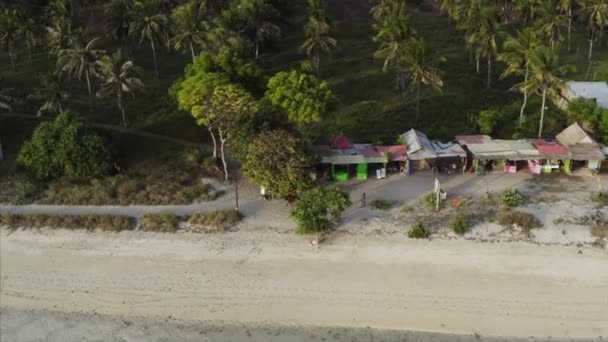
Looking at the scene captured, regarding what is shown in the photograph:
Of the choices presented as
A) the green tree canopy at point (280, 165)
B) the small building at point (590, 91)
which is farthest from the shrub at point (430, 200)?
the small building at point (590, 91)

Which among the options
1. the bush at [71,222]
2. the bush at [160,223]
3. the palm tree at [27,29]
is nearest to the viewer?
the bush at [160,223]

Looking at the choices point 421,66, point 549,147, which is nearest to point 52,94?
point 421,66

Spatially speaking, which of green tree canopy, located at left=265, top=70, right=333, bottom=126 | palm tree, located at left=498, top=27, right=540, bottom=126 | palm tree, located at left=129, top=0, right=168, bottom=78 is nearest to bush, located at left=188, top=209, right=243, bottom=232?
green tree canopy, located at left=265, top=70, right=333, bottom=126

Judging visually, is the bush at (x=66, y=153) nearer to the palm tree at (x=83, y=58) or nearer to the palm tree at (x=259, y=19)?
the palm tree at (x=83, y=58)

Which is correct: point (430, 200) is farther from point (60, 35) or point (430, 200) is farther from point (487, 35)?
point (60, 35)

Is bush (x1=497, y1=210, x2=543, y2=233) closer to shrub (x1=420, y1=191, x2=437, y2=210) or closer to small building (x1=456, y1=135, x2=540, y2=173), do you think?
shrub (x1=420, y1=191, x2=437, y2=210)

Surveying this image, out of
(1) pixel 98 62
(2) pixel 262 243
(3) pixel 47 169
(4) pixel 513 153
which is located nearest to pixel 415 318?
(2) pixel 262 243
